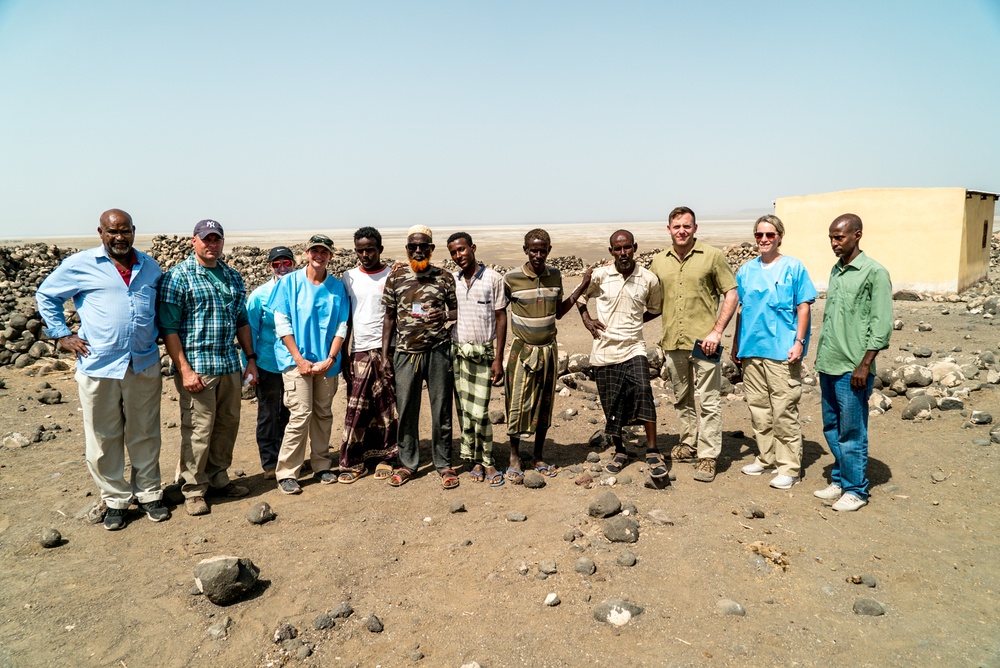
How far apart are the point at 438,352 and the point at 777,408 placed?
2898 millimetres

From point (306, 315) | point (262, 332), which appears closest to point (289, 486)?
point (262, 332)

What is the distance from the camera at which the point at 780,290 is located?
5.02 meters

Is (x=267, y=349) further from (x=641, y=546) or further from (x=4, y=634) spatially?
(x=641, y=546)

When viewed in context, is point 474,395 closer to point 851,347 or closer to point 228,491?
point 228,491

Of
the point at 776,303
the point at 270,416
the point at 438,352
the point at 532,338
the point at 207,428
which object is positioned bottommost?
the point at 270,416

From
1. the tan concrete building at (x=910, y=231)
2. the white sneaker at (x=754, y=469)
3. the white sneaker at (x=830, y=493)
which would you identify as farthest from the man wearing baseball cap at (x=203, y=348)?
the tan concrete building at (x=910, y=231)

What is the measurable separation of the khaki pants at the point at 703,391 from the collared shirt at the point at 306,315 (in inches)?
117

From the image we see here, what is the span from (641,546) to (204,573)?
2.82 metres

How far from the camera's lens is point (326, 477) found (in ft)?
17.9

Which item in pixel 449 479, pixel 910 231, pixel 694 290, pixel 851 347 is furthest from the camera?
pixel 910 231

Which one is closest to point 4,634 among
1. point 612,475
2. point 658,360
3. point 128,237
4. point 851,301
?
point 128,237

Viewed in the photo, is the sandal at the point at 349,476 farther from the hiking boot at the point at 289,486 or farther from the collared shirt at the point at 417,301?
the collared shirt at the point at 417,301

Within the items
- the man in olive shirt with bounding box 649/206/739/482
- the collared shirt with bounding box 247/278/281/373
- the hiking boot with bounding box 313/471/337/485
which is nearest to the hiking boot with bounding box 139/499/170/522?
the hiking boot with bounding box 313/471/337/485

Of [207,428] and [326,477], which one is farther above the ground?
[207,428]
